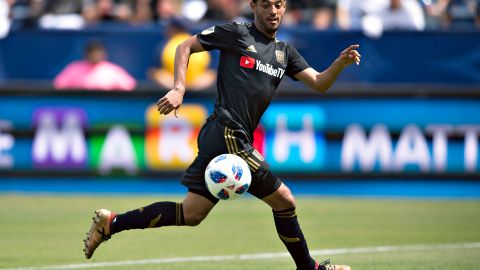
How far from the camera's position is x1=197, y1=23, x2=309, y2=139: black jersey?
7.81m

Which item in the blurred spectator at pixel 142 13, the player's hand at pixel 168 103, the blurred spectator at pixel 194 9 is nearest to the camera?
the player's hand at pixel 168 103

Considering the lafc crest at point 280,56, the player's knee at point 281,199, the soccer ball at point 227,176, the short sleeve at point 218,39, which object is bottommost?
the player's knee at point 281,199

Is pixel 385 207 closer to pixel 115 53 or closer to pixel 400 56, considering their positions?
pixel 400 56

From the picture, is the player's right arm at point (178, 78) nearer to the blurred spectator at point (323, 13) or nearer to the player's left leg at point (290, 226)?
the player's left leg at point (290, 226)

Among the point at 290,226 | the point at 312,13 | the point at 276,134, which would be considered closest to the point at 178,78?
the point at 290,226

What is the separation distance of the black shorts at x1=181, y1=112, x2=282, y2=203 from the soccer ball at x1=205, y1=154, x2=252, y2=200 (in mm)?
121

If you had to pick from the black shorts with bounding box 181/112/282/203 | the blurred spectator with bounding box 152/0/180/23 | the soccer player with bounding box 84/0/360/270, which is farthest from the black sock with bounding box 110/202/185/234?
the blurred spectator with bounding box 152/0/180/23

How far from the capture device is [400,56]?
663 inches

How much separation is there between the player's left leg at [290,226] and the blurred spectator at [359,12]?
10.1 meters

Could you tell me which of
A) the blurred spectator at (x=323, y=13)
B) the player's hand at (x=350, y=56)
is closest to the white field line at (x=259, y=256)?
the player's hand at (x=350, y=56)

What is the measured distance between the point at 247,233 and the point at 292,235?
11.5ft

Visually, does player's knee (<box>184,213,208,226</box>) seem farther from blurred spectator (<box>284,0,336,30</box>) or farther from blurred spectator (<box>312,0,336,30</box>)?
blurred spectator (<box>284,0,336,30</box>)

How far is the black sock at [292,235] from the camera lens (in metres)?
8.05

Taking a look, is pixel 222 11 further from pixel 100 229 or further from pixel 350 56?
pixel 100 229
